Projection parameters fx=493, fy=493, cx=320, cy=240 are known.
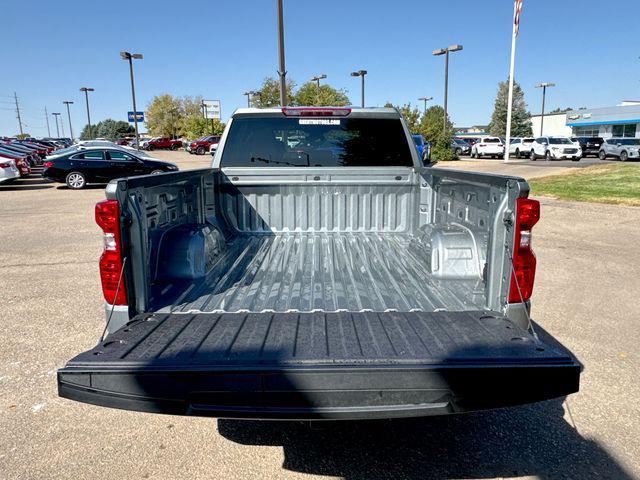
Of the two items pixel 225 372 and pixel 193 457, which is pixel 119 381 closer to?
pixel 225 372

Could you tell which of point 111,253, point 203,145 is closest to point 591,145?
point 203,145

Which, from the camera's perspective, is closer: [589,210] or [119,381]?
[119,381]

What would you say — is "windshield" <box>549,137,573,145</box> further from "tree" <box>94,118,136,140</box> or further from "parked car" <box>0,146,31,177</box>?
"tree" <box>94,118,136,140</box>

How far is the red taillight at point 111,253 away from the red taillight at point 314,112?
7.98 ft

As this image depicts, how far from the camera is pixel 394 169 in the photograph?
4.73m

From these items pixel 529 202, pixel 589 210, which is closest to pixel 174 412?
pixel 529 202

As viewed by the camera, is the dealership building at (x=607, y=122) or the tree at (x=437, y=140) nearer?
the tree at (x=437, y=140)

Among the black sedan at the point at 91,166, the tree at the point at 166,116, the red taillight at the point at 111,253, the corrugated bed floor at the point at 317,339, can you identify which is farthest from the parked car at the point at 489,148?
the tree at the point at 166,116

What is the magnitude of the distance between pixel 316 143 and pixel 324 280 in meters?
1.83

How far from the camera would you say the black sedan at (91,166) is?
61.5ft

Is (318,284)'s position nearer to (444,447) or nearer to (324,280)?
(324,280)

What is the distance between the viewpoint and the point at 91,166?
19.0m

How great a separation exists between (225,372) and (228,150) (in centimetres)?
301

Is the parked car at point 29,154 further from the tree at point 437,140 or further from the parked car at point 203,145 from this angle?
the tree at point 437,140
